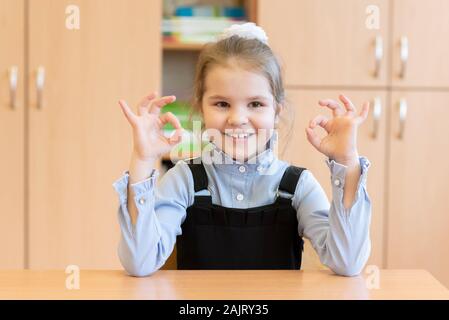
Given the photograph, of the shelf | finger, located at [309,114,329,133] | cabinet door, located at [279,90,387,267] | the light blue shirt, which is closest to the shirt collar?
the light blue shirt

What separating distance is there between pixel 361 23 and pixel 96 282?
5.77ft

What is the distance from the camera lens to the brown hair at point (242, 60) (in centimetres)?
131

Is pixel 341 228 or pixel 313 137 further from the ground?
pixel 313 137

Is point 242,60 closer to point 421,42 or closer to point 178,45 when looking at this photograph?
point 178,45

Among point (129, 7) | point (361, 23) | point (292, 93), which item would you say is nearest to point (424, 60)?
point (361, 23)

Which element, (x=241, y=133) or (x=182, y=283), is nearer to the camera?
(x=182, y=283)

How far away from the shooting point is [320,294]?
3.00 feet

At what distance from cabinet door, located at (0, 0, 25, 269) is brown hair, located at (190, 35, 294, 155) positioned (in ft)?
3.90

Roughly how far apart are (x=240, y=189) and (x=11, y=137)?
1380 mm

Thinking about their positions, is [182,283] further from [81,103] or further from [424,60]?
[424,60]

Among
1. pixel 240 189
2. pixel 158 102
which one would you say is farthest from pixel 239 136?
pixel 158 102

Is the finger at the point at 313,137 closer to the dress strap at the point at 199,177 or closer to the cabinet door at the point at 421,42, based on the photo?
the dress strap at the point at 199,177

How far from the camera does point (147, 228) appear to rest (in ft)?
3.66

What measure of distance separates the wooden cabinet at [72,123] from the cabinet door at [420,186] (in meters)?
0.97
